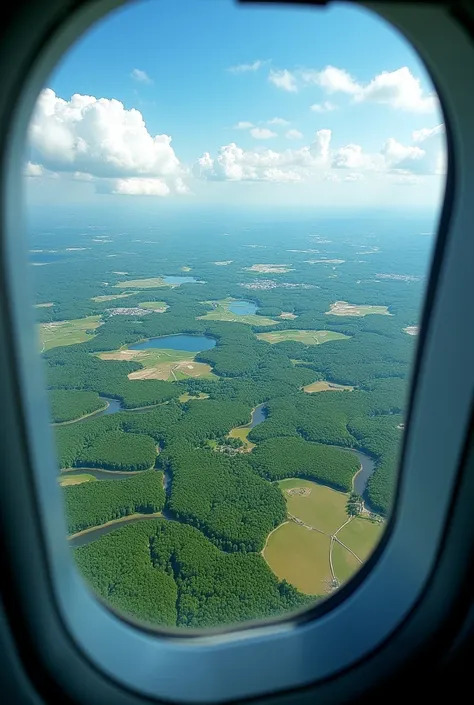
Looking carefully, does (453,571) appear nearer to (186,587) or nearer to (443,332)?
(443,332)

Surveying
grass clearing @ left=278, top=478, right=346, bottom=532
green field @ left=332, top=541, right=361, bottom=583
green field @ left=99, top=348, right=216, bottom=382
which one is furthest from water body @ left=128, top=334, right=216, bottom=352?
green field @ left=332, top=541, right=361, bottom=583

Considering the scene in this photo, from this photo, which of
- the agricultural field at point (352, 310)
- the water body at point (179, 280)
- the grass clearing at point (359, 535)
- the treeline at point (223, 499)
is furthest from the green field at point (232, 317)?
the grass clearing at point (359, 535)

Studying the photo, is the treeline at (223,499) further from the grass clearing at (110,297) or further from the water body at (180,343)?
the grass clearing at (110,297)

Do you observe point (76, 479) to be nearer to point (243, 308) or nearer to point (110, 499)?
point (110, 499)

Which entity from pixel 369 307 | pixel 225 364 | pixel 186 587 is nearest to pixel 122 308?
pixel 225 364

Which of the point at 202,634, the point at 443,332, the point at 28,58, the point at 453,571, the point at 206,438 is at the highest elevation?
the point at 28,58

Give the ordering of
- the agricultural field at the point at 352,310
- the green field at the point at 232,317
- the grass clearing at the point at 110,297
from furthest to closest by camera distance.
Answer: the grass clearing at the point at 110,297 < the green field at the point at 232,317 < the agricultural field at the point at 352,310

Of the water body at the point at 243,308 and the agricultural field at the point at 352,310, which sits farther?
the water body at the point at 243,308

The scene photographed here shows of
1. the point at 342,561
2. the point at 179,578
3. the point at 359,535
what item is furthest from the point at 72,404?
the point at 342,561
